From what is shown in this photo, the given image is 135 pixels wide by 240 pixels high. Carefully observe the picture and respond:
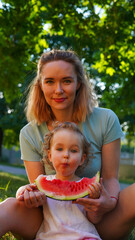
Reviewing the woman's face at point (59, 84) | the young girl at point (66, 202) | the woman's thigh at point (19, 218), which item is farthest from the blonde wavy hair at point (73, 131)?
the woman's thigh at point (19, 218)

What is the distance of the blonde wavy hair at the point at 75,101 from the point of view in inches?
128

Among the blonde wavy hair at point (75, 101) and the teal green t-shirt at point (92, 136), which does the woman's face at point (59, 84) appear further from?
the teal green t-shirt at point (92, 136)

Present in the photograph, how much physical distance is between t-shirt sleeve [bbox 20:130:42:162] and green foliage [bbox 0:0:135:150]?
397 cm

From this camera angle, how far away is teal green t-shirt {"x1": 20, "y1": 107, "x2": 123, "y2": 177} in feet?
10.3

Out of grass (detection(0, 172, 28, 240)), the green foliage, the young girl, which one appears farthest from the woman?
the green foliage

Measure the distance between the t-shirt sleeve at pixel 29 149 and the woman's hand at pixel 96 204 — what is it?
0.88 meters

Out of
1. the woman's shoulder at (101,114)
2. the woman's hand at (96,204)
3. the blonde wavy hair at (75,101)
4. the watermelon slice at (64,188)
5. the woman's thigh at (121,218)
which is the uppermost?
the blonde wavy hair at (75,101)

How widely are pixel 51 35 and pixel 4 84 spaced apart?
2.06 meters

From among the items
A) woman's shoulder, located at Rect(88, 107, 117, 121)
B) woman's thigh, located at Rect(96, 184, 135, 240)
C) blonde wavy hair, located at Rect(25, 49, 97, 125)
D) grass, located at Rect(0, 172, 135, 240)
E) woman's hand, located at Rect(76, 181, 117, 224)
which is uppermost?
blonde wavy hair, located at Rect(25, 49, 97, 125)

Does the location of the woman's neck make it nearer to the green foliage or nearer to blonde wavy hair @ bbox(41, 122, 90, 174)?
blonde wavy hair @ bbox(41, 122, 90, 174)

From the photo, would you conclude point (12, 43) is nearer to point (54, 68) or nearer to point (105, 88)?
point (105, 88)

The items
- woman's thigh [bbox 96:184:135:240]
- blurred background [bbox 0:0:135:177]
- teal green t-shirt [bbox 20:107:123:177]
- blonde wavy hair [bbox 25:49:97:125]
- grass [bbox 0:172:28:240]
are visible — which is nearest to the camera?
woman's thigh [bbox 96:184:135:240]

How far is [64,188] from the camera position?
2.64 metres

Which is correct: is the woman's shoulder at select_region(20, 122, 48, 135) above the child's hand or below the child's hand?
above
